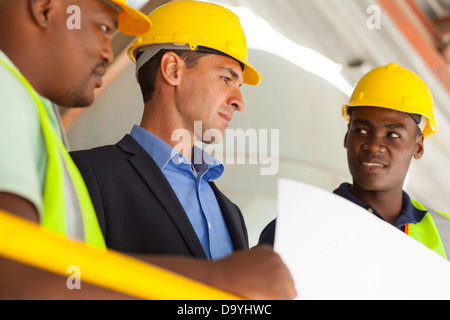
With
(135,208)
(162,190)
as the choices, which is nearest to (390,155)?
(162,190)

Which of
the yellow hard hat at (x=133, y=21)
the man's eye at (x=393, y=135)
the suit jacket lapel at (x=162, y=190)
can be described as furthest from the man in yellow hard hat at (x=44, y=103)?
the man's eye at (x=393, y=135)

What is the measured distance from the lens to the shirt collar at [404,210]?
10.6 feet

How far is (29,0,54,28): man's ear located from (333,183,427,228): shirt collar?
2.18 meters

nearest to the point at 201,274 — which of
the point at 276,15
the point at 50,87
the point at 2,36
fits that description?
the point at 50,87

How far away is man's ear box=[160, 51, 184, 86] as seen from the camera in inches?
109

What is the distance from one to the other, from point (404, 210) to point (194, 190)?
1.40 m

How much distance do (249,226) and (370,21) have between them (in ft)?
10.1

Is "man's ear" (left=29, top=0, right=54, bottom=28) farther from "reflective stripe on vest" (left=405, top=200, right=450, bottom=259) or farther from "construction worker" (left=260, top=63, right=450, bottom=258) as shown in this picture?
"reflective stripe on vest" (left=405, top=200, right=450, bottom=259)

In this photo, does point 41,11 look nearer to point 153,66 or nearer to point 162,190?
point 162,190

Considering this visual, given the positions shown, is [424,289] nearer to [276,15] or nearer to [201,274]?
[201,274]

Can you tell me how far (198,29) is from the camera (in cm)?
286

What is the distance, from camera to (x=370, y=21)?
6625 mm

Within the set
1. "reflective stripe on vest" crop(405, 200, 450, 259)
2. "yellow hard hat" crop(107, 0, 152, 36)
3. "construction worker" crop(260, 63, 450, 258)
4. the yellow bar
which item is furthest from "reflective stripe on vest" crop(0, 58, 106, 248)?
"reflective stripe on vest" crop(405, 200, 450, 259)

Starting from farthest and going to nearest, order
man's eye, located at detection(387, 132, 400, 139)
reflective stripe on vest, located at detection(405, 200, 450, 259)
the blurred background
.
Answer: the blurred background
man's eye, located at detection(387, 132, 400, 139)
reflective stripe on vest, located at detection(405, 200, 450, 259)
